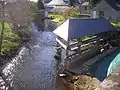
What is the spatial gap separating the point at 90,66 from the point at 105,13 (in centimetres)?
4060

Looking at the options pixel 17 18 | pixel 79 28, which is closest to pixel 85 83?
pixel 79 28

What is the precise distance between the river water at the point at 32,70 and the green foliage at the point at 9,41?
103 cm

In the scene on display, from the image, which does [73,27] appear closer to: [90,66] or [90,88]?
[90,66]

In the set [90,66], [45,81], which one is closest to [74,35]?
[90,66]

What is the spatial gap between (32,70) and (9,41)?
361 inches

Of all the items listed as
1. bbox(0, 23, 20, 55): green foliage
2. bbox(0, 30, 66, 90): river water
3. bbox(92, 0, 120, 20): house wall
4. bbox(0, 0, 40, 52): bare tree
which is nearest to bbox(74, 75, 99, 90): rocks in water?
bbox(0, 30, 66, 90): river water

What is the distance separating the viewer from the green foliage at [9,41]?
105 feet

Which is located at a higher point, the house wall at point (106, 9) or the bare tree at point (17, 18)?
the bare tree at point (17, 18)

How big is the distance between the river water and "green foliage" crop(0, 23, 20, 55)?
40.5 inches

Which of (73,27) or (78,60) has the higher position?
(73,27)

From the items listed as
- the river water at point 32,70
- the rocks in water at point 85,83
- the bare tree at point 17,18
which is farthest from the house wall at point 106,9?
the rocks in water at point 85,83

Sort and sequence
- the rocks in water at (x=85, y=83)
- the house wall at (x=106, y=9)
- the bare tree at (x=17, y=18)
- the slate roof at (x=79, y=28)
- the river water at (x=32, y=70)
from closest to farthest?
the rocks in water at (x=85, y=83), the river water at (x=32, y=70), the slate roof at (x=79, y=28), the bare tree at (x=17, y=18), the house wall at (x=106, y=9)

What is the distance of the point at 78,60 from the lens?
93.5 feet

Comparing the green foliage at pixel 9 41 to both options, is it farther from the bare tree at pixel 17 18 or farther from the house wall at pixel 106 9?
the house wall at pixel 106 9
